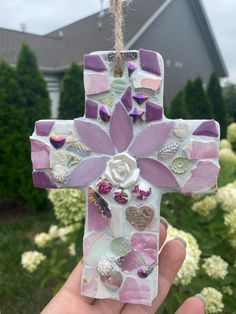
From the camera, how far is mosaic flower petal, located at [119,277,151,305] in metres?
1.04

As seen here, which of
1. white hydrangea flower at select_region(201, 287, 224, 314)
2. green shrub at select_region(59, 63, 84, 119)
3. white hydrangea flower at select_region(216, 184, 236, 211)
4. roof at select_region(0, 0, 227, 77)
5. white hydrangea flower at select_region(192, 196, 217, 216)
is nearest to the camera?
white hydrangea flower at select_region(201, 287, 224, 314)

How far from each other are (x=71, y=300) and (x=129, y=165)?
42 cm

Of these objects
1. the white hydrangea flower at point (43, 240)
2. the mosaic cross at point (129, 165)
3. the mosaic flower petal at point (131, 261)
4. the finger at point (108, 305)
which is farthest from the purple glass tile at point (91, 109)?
the white hydrangea flower at point (43, 240)

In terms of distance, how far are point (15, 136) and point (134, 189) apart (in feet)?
14.3

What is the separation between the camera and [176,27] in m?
11.2

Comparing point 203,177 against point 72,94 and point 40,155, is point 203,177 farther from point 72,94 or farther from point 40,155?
point 72,94

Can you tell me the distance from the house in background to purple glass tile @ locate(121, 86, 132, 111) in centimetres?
708

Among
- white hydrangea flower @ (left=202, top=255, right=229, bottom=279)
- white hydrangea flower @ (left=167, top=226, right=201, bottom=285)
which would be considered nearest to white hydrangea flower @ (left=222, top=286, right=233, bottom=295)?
white hydrangea flower @ (left=202, top=255, right=229, bottom=279)

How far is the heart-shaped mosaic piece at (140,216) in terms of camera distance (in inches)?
Result: 41.0

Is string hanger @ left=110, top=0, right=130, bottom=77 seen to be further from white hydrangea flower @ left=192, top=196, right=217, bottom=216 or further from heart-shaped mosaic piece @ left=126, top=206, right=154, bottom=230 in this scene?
white hydrangea flower @ left=192, top=196, right=217, bottom=216

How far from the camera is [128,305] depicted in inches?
44.5

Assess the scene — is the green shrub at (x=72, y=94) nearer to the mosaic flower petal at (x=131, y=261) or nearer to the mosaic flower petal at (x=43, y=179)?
the mosaic flower petal at (x=43, y=179)

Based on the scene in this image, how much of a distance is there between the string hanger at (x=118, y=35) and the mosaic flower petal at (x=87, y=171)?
0.72ft

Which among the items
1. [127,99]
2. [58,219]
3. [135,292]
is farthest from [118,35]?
[58,219]
